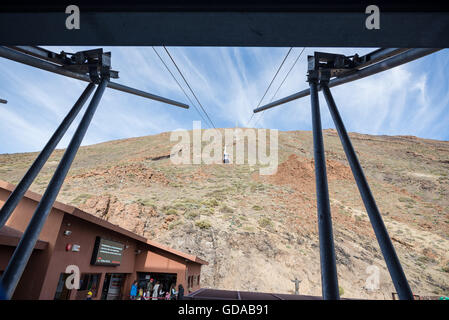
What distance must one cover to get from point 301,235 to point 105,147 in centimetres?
6921

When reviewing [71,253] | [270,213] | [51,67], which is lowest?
[71,253]

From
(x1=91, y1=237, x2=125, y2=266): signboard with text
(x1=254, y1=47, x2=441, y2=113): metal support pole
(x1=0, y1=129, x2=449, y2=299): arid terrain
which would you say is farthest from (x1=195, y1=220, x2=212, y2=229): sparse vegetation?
(x1=254, y1=47, x2=441, y2=113): metal support pole

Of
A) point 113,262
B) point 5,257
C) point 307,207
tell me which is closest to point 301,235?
point 307,207

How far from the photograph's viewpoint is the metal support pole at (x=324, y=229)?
3643 mm

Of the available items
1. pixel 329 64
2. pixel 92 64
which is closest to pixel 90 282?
pixel 92 64

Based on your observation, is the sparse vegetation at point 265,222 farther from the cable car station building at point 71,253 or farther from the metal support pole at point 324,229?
the metal support pole at point 324,229

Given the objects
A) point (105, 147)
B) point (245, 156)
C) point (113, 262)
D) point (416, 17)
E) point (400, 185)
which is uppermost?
point (105, 147)

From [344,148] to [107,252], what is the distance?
11.5 meters

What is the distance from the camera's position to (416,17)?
100 inches

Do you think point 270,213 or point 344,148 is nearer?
point 344,148

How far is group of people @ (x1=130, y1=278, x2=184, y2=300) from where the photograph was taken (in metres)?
14.0

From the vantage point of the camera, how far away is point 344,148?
Answer: 538cm

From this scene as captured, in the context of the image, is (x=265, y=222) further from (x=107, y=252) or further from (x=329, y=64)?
(x=329, y=64)
